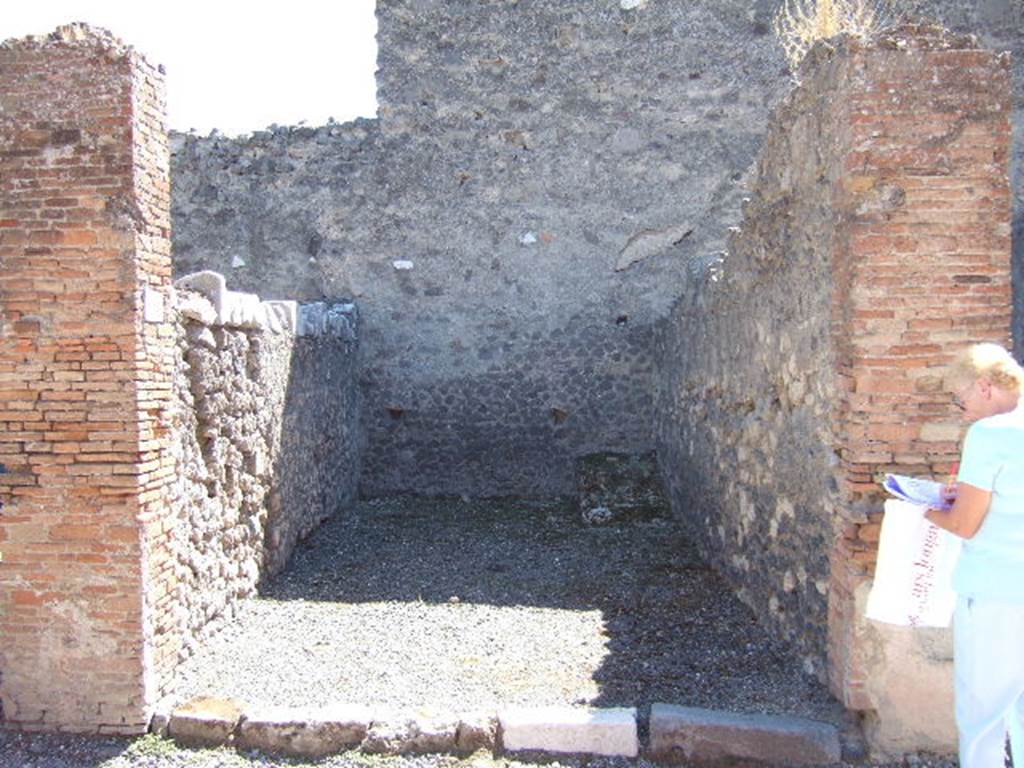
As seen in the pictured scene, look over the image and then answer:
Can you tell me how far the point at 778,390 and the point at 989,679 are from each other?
2.29 m

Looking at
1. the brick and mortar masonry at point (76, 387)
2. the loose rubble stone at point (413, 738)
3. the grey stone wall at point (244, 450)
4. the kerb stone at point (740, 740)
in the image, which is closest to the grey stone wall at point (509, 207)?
the grey stone wall at point (244, 450)

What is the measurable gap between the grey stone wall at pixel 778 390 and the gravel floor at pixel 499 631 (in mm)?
Result: 318

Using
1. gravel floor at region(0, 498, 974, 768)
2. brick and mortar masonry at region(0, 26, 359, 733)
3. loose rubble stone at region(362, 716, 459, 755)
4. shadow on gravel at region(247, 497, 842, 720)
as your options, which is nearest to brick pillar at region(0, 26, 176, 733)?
brick and mortar masonry at region(0, 26, 359, 733)

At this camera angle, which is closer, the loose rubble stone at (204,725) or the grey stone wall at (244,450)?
the loose rubble stone at (204,725)

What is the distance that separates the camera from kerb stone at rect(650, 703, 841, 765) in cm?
390

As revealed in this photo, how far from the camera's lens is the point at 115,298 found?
4246 millimetres

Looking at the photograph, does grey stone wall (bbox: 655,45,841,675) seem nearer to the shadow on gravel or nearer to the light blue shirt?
the shadow on gravel

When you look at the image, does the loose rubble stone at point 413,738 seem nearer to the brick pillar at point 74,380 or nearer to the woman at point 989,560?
the brick pillar at point 74,380

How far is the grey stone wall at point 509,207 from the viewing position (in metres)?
9.85

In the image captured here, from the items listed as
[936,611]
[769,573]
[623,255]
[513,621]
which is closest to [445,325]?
[623,255]

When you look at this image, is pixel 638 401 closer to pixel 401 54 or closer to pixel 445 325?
pixel 445 325

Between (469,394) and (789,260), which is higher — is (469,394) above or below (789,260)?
below

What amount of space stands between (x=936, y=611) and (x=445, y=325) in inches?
280

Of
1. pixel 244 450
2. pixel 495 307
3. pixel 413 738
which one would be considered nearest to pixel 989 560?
pixel 413 738
